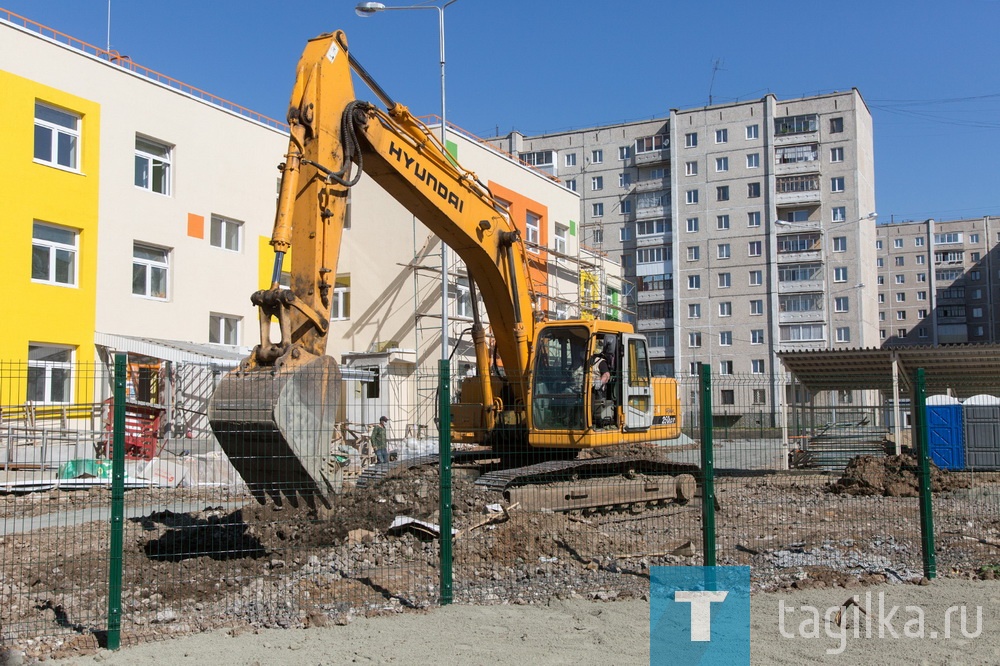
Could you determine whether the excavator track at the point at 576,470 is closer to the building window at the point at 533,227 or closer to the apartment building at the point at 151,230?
the apartment building at the point at 151,230

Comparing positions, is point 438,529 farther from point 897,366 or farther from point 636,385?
point 897,366

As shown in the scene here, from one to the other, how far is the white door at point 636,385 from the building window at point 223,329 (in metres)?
16.5

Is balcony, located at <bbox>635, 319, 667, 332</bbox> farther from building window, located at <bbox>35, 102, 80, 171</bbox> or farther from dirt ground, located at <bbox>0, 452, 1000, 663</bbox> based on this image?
dirt ground, located at <bbox>0, 452, 1000, 663</bbox>

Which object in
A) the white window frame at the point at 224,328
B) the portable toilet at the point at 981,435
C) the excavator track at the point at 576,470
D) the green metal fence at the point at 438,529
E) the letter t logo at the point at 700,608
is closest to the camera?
the letter t logo at the point at 700,608

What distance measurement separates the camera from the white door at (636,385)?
40.6 ft

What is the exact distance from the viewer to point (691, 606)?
718 centimetres

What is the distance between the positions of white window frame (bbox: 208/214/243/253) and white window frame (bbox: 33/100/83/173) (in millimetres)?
4376

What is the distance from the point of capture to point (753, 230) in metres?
64.7

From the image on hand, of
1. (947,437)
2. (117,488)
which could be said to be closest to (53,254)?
(117,488)

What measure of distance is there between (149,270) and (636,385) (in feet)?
54.3

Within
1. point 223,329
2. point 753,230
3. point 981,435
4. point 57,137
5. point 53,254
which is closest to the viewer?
point 981,435

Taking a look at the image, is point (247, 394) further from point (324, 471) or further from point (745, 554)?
point (745, 554)

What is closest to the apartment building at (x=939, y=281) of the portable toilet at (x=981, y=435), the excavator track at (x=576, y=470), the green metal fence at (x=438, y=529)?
the portable toilet at (x=981, y=435)

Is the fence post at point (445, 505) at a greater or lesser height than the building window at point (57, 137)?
lesser
